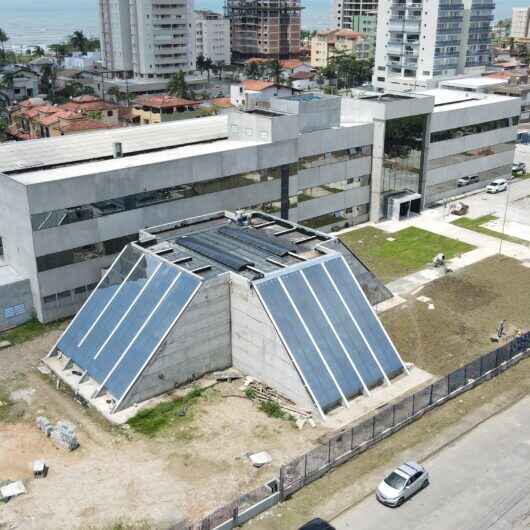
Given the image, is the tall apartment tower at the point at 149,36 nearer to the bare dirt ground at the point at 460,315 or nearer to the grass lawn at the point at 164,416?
the bare dirt ground at the point at 460,315

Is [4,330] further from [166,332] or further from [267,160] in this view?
[267,160]

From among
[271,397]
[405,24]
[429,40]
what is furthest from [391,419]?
[405,24]

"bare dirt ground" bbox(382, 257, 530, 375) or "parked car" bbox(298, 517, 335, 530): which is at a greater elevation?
"bare dirt ground" bbox(382, 257, 530, 375)

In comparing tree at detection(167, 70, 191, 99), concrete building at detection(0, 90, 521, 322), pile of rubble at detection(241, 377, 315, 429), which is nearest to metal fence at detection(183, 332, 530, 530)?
pile of rubble at detection(241, 377, 315, 429)

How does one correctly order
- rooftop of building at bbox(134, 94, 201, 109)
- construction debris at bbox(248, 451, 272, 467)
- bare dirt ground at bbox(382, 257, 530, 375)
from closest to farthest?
construction debris at bbox(248, 451, 272, 467)
bare dirt ground at bbox(382, 257, 530, 375)
rooftop of building at bbox(134, 94, 201, 109)

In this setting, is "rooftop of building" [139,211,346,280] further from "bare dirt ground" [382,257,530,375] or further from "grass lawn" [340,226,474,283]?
"grass lawn" [340,226,474,283]

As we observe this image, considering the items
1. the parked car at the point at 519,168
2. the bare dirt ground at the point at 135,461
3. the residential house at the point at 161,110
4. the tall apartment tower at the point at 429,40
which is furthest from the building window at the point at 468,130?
the tall apartment tower at the point at 429,40
